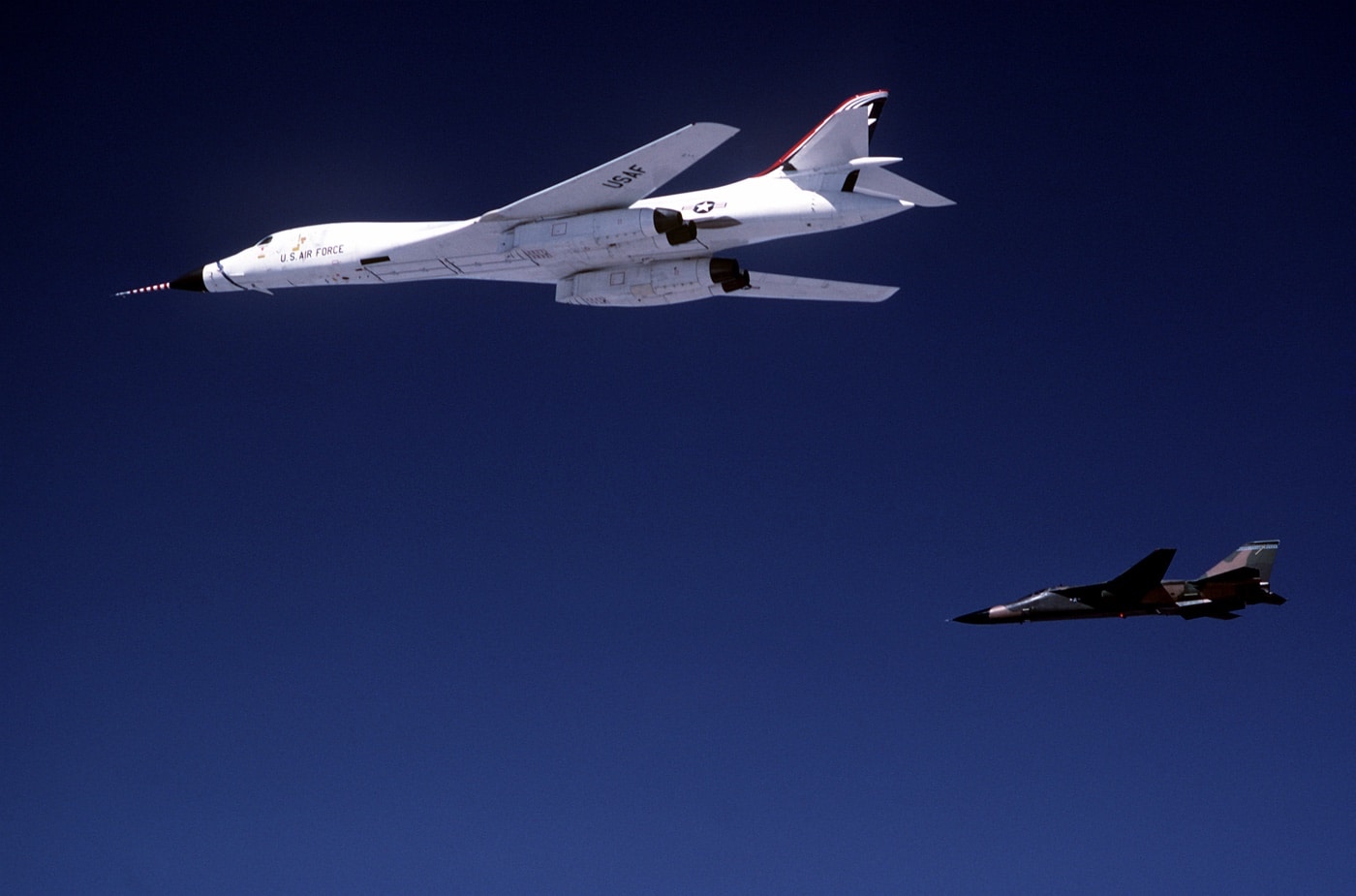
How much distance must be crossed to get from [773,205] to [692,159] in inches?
66.3

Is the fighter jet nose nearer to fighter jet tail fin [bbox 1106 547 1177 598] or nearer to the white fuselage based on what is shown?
the white fuselage

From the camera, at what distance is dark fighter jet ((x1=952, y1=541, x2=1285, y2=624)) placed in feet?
97.5

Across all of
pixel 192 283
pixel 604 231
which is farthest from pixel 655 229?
pixel 192 283

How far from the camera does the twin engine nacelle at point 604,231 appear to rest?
952 inches

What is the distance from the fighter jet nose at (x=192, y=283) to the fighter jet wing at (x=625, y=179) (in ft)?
26.8

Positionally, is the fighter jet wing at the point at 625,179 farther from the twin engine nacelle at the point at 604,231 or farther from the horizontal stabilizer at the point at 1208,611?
the horizontal stabilizer at the point at 1208,611

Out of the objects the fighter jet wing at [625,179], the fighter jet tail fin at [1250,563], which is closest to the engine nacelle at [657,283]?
the fighter jet wing at [625,179]

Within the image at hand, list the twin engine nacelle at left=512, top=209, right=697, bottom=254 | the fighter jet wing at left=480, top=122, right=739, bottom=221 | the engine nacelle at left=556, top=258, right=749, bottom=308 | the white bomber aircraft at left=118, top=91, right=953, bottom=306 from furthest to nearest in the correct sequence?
1. the engine nacelle at left=556, top=258, right=749, bottom=308
2. the twin engine nacelle at left=512, top=209, right=697, bottom=254
3. the white bomber aircraft at left=118, top=91, right=953, bottom=306
4. the fighter jet wing at left=480, top=122, right=739, bottom=221

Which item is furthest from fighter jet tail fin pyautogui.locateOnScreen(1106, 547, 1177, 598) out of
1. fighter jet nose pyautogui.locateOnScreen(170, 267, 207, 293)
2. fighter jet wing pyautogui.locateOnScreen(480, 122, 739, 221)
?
fighter jet nose pyautogui.locateOnScreen(170, 267, 207, 293)

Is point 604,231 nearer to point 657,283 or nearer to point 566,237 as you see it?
point 566,237

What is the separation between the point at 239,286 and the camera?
29.4 metres

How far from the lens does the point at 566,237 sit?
2473cm

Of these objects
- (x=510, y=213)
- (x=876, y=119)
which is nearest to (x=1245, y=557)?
(x=876, y=119)

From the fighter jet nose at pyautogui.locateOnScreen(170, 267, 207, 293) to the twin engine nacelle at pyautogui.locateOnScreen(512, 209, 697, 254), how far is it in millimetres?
8655
